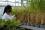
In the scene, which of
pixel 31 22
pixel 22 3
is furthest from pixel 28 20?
pixel 22 3

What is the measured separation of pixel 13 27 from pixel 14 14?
134 mm

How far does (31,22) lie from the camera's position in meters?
2.25

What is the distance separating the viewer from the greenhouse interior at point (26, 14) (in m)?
2.25

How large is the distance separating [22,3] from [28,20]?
0.18 metres

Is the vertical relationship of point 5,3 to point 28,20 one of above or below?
above

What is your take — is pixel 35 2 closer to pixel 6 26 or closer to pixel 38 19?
pixel 38 19

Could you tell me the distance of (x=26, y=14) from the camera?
2270 millimetres

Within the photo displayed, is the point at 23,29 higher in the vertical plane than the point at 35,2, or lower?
lower

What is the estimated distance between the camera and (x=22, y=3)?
2283 millimetres

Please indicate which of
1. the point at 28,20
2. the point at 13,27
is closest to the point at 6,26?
the point at 13,27

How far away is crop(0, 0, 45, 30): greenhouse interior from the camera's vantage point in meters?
2.25

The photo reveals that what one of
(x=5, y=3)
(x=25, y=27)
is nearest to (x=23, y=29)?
(x=25, y=27)

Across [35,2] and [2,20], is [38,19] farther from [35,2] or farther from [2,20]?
[2,20]

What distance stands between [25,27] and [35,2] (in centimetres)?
26
